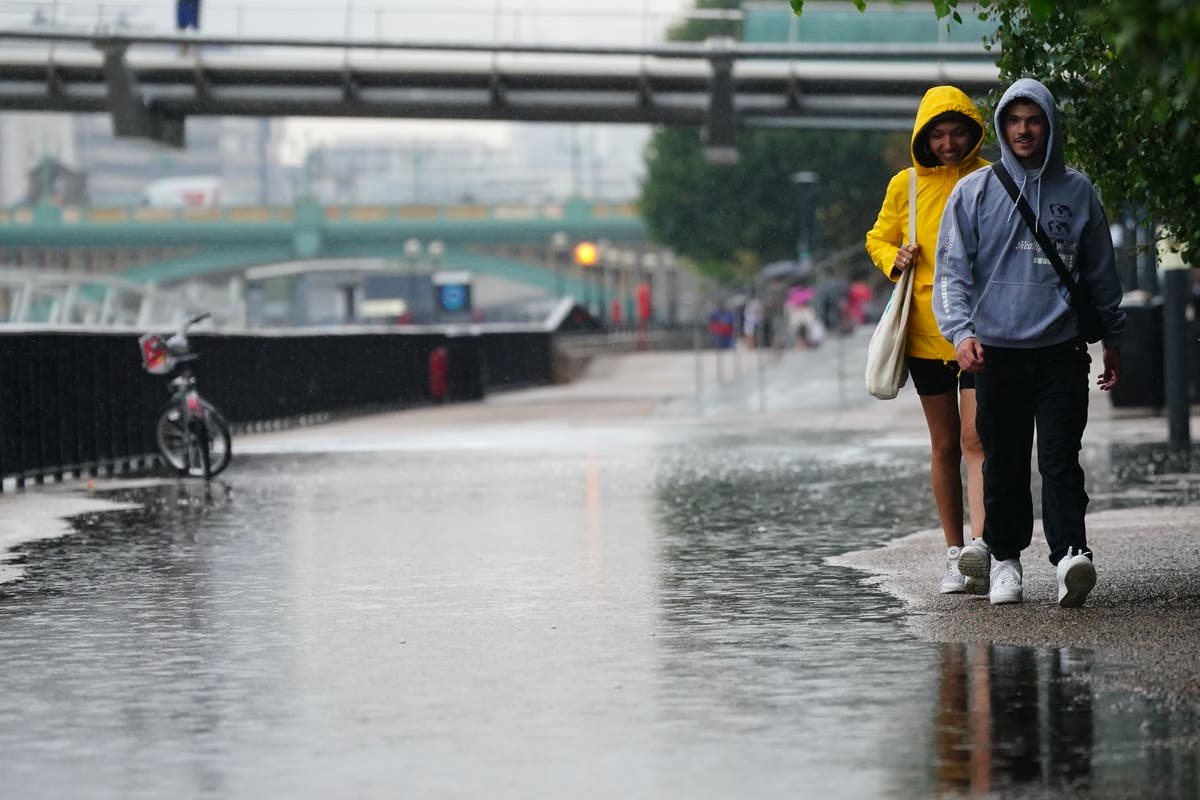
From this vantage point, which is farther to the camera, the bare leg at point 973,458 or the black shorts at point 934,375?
the black shorts at point 934,375

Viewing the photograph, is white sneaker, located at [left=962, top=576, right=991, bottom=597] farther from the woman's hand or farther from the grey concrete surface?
the woman's hand

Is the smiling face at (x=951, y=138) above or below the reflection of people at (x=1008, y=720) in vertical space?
above

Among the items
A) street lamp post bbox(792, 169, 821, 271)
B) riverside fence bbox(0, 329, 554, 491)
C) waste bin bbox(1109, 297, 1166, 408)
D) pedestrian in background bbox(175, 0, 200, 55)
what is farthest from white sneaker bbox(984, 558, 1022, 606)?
street lamp post bbox(792, 169, 821, 271)

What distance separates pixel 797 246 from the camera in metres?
75.1

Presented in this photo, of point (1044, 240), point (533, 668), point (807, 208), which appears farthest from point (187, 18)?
point (533, 668)

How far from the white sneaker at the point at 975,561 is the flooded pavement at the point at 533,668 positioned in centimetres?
32

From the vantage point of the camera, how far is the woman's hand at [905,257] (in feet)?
27.1

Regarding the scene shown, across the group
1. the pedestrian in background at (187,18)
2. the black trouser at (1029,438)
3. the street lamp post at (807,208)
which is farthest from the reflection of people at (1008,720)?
the street lamp post at (807,208)

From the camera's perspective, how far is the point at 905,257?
8.26 meters

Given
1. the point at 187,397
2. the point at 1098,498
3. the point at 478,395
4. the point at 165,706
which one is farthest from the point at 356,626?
the point at 478,395

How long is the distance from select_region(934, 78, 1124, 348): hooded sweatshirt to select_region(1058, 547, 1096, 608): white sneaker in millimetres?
703

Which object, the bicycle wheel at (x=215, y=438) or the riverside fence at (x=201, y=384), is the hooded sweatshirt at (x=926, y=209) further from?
the bicycle wheel at (x=215, y=438)

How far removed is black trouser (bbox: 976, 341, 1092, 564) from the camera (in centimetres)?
768

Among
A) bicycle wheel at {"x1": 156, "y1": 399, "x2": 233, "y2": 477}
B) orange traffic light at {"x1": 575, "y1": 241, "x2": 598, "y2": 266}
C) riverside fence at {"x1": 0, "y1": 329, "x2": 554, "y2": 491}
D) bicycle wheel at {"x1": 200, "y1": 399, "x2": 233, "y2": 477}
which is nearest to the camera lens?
riverside fence at {"x1": 0, "y1": 329, "x2": 554, "y2": 491}
